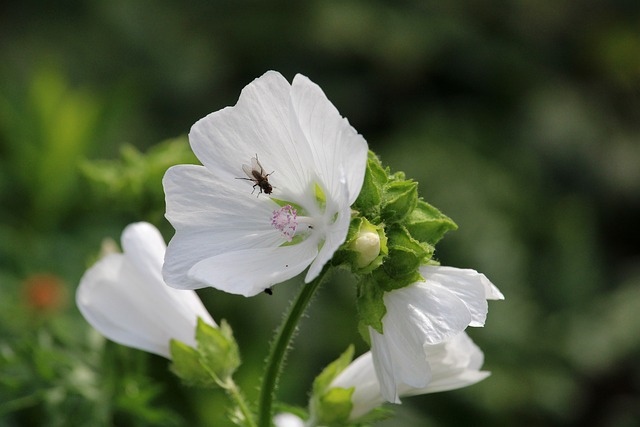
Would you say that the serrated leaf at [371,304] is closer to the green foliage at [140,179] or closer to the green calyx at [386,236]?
the green calyx at [386,236]

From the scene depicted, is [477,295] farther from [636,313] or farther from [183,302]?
[636,313]

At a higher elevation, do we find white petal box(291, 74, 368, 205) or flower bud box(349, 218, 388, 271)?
white petal box(291, 74, 368, 205)

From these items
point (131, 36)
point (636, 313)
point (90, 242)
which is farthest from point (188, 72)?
point (636, 313)

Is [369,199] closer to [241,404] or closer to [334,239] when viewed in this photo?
[334,239]

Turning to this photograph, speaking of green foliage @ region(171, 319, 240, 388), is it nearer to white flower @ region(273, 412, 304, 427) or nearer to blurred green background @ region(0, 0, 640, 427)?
white flower @ region(273, 412, 304, 427)

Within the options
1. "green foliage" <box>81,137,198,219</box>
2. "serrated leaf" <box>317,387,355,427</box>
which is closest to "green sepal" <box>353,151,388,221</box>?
"serrated leaf" <box>317,387,355,427</box>
